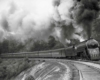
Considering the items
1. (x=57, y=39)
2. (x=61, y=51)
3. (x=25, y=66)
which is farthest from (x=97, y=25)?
(x=25, y=66)

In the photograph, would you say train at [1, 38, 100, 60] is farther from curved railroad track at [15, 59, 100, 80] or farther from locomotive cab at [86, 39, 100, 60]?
curved railroad track at [15, 59, 100, 80]

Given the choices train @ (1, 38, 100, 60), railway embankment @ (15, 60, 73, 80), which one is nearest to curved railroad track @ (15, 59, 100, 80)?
railway embankment @ (15, 60, 73, 80)

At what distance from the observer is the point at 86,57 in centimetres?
2597

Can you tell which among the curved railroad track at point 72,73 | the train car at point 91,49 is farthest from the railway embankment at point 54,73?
the train car at point 91,49

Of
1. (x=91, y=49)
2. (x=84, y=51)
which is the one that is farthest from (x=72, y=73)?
(x=84, y=51)

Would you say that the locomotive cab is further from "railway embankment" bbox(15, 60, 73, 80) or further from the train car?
"railway embankment" bbox(15, 60, 73, 80)

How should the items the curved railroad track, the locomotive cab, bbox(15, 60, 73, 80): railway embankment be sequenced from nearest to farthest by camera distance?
the curved railroad track, bbox(15, 60, 73, 80): railway embankment, the locomotive cab

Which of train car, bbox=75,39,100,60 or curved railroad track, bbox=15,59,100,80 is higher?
train car, bbox=75,39,100,60

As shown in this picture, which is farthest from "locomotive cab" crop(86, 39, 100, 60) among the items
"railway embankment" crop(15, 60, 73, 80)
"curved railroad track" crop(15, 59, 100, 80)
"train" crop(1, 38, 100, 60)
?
"curved railroad track" crop(15, 59, 100, 80)

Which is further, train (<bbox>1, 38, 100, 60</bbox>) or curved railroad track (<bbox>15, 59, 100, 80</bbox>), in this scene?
train (<bbox>1, 38, 100, 60</bbox>)

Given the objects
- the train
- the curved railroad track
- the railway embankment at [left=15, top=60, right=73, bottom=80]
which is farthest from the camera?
the train

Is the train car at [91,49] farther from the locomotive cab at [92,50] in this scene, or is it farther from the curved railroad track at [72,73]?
the curved railroad track at [72,73]

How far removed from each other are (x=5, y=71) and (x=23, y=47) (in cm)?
3656

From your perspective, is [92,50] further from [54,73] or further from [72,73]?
[72,73]
